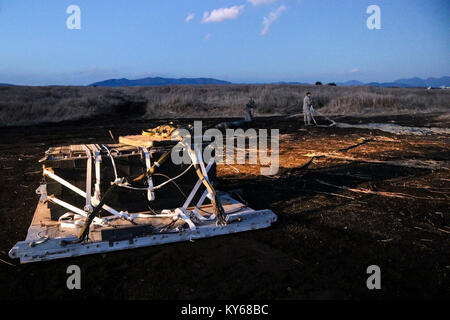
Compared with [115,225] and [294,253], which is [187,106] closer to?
[115,225]

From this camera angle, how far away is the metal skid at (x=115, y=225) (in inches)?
153

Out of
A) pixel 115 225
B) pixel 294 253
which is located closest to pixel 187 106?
pixel 115 225

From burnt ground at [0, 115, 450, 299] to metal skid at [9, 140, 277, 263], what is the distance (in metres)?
0.11

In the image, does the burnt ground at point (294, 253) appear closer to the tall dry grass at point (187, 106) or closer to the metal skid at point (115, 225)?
the metal skid at point (115, 225)

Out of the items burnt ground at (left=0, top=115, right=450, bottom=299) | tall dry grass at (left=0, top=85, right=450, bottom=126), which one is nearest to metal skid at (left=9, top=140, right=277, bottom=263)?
burnt ground at (left=0, top=115, right=450, bottom=299)

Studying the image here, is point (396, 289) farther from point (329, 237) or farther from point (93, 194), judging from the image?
point (93, 194)

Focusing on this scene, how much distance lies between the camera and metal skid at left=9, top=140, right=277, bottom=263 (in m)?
3.90

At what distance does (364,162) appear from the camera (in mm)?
8820

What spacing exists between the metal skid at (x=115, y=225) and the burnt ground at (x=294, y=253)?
0.37 ft

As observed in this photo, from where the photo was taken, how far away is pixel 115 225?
454cm

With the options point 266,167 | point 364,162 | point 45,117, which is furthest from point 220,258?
point 45,117

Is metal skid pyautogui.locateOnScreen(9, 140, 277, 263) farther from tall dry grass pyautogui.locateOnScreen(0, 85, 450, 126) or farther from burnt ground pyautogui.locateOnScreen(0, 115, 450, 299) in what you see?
tall dry grass pyautogui.locateOnScreen(0, 85, 450, 126)

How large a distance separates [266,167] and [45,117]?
2040 centimetres

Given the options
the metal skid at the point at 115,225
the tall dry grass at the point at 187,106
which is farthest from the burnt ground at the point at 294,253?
the tall dry grass at the point at 187,106
